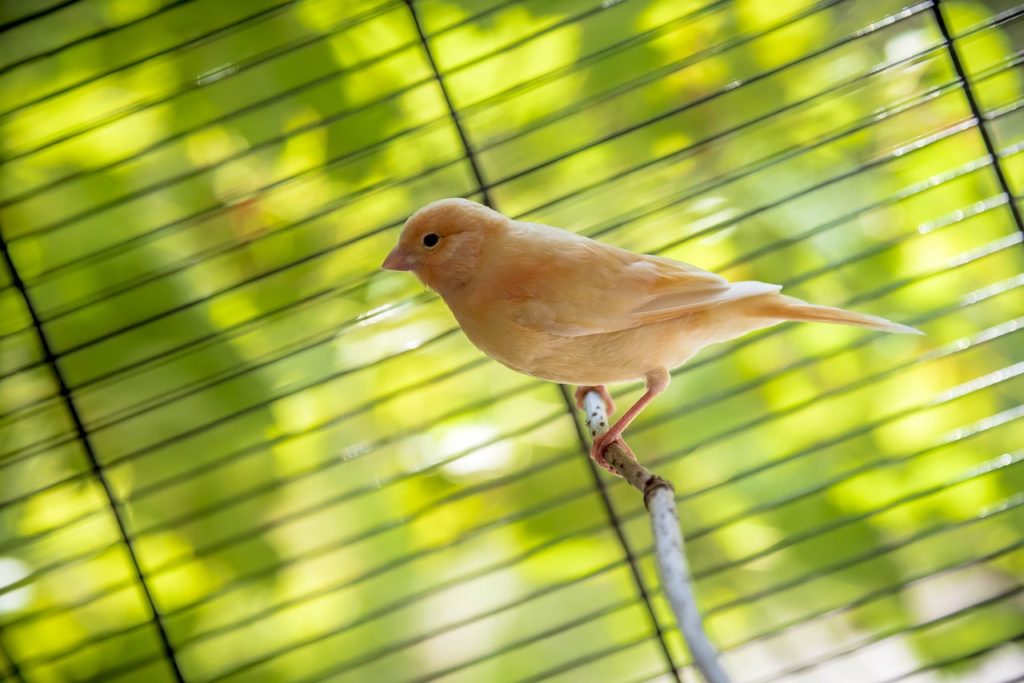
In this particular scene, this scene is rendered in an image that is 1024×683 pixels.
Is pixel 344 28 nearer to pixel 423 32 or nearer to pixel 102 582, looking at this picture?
pixel 423 32

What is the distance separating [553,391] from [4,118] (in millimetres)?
1166

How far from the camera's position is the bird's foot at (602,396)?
148 cm

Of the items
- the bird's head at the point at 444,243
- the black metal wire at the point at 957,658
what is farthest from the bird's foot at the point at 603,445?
the black metal wire at the point at 957,658

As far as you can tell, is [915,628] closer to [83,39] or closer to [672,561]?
[672,561]

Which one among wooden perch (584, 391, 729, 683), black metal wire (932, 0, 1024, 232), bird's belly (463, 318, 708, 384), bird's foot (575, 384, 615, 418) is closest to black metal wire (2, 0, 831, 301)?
black metal wire (932, 0, 1024, 232)

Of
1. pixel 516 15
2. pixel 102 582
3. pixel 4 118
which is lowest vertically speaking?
pixel 102 582

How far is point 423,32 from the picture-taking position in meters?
1.70

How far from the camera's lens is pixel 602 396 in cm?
149

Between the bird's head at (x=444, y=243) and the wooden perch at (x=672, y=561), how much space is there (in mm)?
329

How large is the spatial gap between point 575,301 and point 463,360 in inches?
22.6

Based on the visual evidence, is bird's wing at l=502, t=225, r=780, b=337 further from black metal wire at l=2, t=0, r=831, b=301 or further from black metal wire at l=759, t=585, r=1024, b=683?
black metal wire at l=759, t=585, r=1024, b=683

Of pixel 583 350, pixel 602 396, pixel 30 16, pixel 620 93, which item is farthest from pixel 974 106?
pixel 30 16

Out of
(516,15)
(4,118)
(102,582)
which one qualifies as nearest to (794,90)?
(516,15)

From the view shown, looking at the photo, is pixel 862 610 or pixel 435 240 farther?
pixel 862 610
